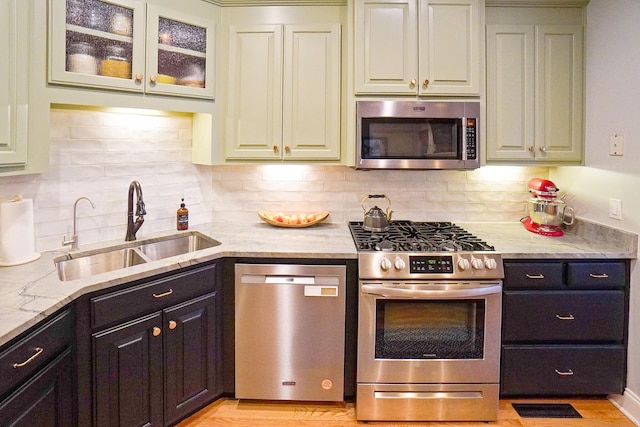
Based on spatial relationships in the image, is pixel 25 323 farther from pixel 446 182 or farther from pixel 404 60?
pixel 446 182

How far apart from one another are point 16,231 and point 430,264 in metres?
1.95

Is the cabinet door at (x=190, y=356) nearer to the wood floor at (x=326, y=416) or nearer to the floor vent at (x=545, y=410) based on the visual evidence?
the wood floor at (x=326, y=416)

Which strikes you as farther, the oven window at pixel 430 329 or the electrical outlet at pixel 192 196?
the electrical outlet at pixel 192 196

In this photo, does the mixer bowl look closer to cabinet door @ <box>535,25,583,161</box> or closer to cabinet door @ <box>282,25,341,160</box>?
cabinet door @ <box>535,25,583,161</box>

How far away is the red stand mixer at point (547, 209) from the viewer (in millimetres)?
2994

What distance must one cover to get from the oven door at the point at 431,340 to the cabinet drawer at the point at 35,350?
4.45 ft

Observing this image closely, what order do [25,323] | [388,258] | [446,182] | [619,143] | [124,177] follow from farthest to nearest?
1. [446,182]
2. [124,177]
3. [619,143]
4. [388,258]
5. [25,323]

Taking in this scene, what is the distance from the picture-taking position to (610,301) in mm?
2600

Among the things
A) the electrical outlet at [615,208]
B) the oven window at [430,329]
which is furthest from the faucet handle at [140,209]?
the electrical outlet at [615,208]

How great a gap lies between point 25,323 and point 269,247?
4.22ft

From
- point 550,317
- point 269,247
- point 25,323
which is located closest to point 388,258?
point 269,247

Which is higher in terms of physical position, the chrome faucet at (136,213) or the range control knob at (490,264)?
the chrome faucet at (136,213)

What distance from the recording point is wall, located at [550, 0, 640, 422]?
2.52 m

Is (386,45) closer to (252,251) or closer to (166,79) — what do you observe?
(166,79)
